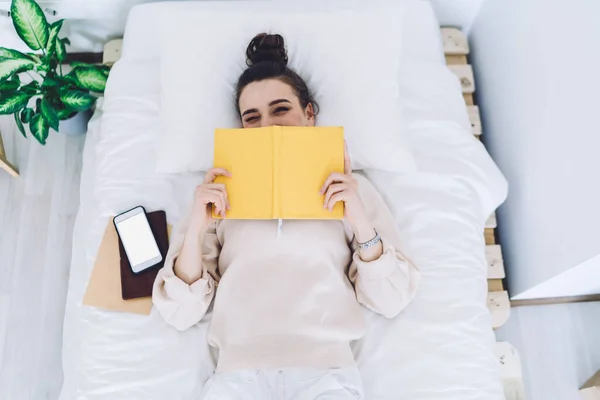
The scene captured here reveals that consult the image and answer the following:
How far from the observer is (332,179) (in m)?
1.08

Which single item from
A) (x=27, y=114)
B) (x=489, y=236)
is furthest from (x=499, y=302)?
(x=27, y=114)

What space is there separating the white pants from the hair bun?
2.25 feet

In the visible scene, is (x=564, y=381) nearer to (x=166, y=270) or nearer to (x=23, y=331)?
(x=166, y=270)

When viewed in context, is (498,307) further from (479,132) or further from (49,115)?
(49,115)

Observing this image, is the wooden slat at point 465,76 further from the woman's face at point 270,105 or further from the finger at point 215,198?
the finger at point 215,198

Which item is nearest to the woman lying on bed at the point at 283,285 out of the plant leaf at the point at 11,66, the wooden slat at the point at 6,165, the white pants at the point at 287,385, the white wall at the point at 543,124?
the white pants at the point at 287,385

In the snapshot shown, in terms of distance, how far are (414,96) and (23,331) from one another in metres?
1.27

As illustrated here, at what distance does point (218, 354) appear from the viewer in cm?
120

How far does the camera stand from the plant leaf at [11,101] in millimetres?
1411

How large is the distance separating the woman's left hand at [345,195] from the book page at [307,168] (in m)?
0.01

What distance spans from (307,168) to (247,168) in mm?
118

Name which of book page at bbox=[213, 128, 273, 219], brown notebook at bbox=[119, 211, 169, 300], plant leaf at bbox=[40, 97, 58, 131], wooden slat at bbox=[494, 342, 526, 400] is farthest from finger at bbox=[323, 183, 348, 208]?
plant leaf at bbox=[40, 97, 58, 131]

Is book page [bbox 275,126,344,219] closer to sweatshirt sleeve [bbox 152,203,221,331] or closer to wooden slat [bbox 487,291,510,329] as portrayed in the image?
sweatshirt sleeve [bbox 152,203,221,331]

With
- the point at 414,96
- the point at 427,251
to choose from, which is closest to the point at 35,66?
the point at 414,96
